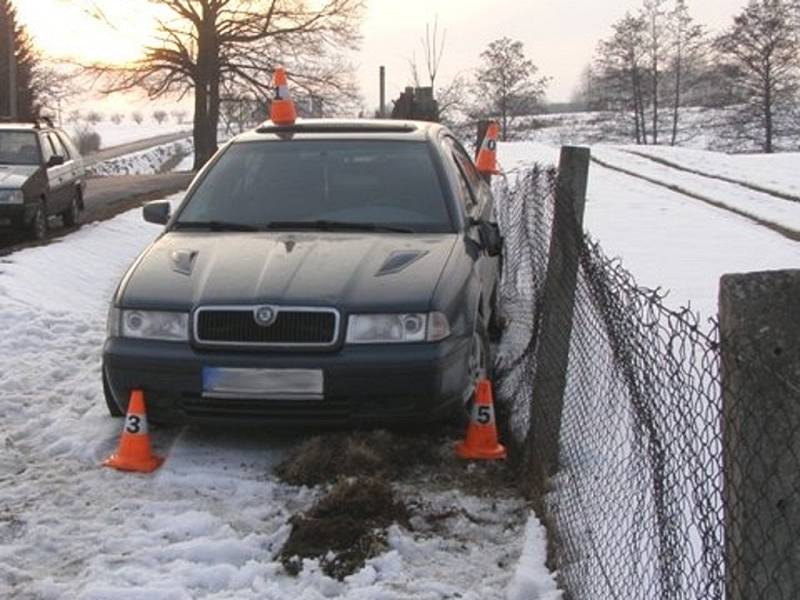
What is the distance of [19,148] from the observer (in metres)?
13.3

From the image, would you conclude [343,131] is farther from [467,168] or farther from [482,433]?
[482,433]

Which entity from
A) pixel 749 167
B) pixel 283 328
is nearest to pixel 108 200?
pixel 749 167

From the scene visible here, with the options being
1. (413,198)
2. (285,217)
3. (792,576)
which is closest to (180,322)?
(285,217)

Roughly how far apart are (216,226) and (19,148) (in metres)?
9.06

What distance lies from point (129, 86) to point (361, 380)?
121ft

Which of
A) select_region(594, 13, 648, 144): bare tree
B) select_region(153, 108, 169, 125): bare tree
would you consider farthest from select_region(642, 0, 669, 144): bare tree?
select_region(153, 108, 169, 125): bare tree

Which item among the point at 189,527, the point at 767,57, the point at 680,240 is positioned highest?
the point at 767,57

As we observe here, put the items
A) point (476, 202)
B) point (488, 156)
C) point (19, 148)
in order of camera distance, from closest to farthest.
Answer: point (476, 202)
point (488, 156)
point (19, 148)

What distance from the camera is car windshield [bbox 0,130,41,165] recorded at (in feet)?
43.3

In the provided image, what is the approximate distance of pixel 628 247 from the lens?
37.3ft

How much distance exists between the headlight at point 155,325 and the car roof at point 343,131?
187cm

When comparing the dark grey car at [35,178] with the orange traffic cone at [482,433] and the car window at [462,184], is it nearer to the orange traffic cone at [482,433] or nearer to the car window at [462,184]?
the car window at [462,184]

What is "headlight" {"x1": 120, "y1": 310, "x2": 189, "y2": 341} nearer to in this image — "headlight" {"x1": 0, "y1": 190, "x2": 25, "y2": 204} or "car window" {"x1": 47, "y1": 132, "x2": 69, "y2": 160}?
"headlight" {"x1": 0, "y1": 190, "x2": 25, "y2": 204}

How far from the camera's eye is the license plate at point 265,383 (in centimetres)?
436
